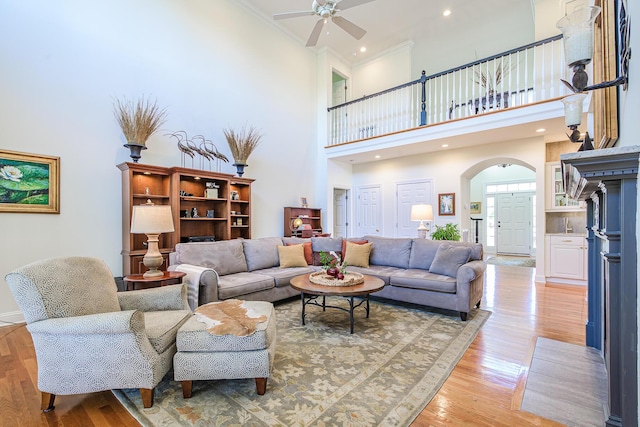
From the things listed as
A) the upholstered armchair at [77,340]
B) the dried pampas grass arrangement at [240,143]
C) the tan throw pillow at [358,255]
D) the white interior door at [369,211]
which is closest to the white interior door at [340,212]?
the white interior door at [369,211]

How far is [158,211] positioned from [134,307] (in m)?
1.14

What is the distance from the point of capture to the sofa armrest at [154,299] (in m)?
2.27

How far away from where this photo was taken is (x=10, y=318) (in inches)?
133

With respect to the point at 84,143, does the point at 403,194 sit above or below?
below

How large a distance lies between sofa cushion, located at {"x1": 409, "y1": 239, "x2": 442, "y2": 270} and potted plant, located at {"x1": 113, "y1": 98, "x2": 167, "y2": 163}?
4.09 m

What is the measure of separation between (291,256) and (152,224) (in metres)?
2.00

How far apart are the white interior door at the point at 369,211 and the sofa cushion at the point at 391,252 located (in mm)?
2898

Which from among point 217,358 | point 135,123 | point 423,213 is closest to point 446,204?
point 423,213

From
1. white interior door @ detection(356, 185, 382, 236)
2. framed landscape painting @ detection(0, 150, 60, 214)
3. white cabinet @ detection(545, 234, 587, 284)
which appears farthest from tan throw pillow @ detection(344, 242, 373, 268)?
framed landscape painting @ detection(0, 150, 60, 214)

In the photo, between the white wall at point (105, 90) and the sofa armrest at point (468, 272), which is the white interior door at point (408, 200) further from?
the sofa armrest at point (468, 272)

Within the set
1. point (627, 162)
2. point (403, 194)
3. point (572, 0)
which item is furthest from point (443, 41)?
point (627, 162)

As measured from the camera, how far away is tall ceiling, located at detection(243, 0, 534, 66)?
609cm

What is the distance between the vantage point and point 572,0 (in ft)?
16.1

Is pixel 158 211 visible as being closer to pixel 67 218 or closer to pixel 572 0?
pixel 67 218
